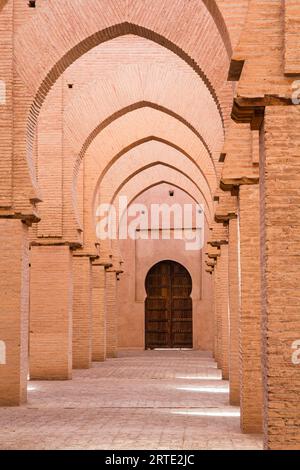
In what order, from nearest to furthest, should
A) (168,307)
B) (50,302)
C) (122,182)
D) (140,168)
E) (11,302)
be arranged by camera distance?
(11,302), (50,302), (122,182), (140,168), (168,307)

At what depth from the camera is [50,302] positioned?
18156mm

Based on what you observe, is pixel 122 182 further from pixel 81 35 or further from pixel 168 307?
pixel 81 35

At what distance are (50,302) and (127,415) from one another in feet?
20.3

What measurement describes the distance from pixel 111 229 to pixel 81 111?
29.9 feet

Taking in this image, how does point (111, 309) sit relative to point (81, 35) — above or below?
below

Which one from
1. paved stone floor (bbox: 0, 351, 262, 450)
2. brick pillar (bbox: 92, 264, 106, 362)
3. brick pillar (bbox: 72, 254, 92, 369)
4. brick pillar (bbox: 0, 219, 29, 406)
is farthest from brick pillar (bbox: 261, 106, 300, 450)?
brick pillar (bbox: 92, 264, 106, 362)

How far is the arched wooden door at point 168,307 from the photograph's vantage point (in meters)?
33.8

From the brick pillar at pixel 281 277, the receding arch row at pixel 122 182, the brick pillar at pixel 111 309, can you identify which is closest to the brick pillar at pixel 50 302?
the receding arch row at pixel 122 182

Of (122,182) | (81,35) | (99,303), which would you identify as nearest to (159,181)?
(122,182)

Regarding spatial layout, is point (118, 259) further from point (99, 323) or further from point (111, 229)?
point (99, 323)

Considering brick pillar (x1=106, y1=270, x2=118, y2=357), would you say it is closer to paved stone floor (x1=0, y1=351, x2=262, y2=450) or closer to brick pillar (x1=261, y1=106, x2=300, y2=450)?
paved stone floor (x1=0, y1=351, x2=262, y2=450)

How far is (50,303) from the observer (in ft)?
59.6

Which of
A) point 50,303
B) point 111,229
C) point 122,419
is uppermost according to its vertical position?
point 111,229
